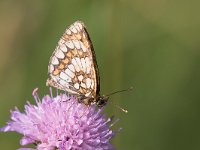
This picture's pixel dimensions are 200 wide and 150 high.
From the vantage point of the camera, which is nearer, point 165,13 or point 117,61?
point 117,61

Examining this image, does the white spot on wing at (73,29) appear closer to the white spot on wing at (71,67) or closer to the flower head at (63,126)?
the white spot on wing at (71,67)

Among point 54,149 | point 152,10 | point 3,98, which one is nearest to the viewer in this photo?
point 54,149

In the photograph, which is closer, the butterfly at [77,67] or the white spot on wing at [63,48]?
the butterfly at [77,67]

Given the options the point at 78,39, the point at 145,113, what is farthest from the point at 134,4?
the point at 78,39

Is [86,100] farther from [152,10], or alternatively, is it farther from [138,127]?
[152,10]

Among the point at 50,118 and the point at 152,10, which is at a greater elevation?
the point at 152,10

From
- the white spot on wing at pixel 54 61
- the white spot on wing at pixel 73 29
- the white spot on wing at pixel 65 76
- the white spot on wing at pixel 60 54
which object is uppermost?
the white spot on wing at pixel 73 29

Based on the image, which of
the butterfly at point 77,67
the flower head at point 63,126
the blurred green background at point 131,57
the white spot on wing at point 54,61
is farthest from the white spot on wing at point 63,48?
the blurred green background at point 131,57
